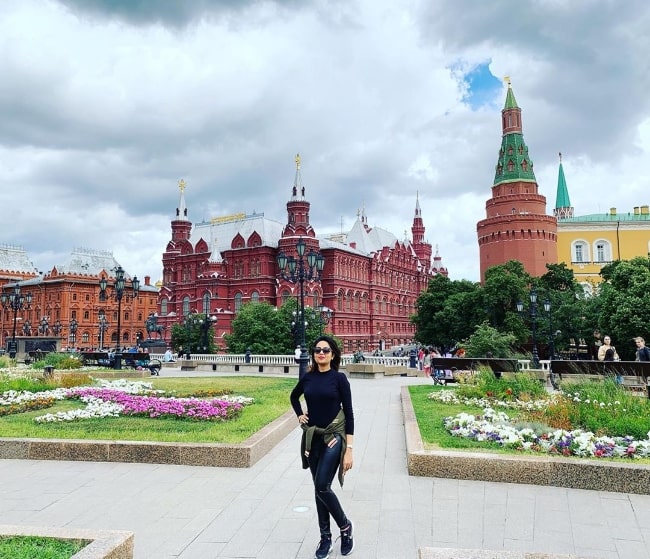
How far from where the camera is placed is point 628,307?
103 feet

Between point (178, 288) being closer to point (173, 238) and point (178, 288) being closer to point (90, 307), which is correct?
point (173, 238)

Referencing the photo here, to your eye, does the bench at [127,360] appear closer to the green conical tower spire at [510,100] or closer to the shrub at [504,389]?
the shrub at [504,389]

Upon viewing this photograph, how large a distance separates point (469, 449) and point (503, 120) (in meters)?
64.3

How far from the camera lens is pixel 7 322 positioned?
80875mm

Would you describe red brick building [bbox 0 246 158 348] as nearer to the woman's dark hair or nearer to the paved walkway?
the paved walkway

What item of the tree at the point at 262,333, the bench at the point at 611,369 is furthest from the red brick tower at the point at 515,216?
the bench at the point at 611,369

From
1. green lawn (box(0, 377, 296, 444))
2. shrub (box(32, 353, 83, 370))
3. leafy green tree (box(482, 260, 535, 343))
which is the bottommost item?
green lawn (box(0, 377, 296, 444))

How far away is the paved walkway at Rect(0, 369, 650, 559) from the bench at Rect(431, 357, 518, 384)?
11.2 metres

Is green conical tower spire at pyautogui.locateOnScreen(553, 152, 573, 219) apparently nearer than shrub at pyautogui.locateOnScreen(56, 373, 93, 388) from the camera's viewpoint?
No

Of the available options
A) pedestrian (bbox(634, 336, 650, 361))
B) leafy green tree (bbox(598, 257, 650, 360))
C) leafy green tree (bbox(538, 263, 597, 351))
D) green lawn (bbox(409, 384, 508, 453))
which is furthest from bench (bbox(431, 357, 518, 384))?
leafy green tree (bbox(538, 263, 597, 351))

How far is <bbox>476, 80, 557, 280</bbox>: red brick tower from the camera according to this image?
59.9 m

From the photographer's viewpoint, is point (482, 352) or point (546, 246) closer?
point (482, 352)

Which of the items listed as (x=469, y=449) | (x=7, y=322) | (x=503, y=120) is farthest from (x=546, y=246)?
(x=7, y=322)

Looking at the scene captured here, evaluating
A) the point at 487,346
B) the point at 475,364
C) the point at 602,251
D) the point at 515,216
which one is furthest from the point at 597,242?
the point at 475,364
